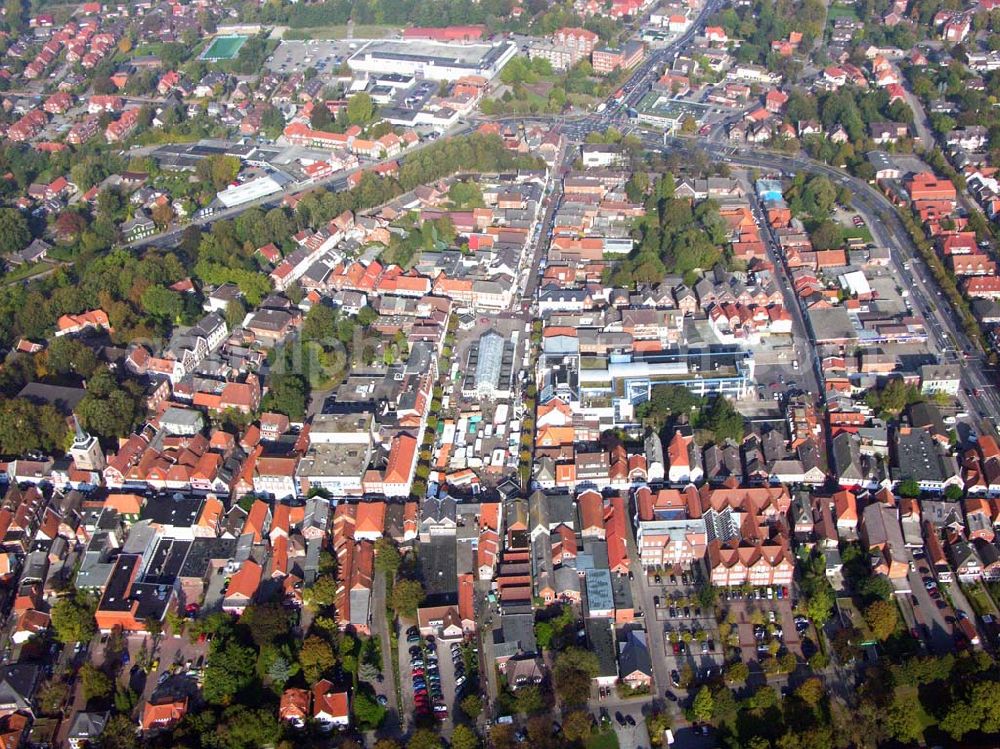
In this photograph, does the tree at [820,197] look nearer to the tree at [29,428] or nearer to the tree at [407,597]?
the tree at [407,597]

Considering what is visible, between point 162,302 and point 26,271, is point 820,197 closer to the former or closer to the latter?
point 162,302

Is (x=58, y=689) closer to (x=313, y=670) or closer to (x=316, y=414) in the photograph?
(x=313, y=670)

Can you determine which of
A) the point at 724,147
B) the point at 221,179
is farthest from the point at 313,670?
the point at 724,147

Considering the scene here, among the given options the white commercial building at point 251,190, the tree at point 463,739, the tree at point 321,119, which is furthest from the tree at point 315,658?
the tree at point 321,119

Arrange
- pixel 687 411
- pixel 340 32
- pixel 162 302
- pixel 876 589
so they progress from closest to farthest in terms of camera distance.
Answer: pixel 876 589 < pixel 687 411 < pixel 162 302 < pixel 340 32

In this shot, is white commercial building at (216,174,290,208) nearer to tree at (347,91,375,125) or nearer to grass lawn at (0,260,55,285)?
tree at (347,91,375,125)

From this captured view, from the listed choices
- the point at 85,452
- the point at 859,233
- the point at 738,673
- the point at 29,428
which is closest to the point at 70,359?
the point at 29,428

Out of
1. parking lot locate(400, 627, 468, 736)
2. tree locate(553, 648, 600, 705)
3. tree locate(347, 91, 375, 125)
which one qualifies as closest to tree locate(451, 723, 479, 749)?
parking lot locate(400, 627, 468, 736)
